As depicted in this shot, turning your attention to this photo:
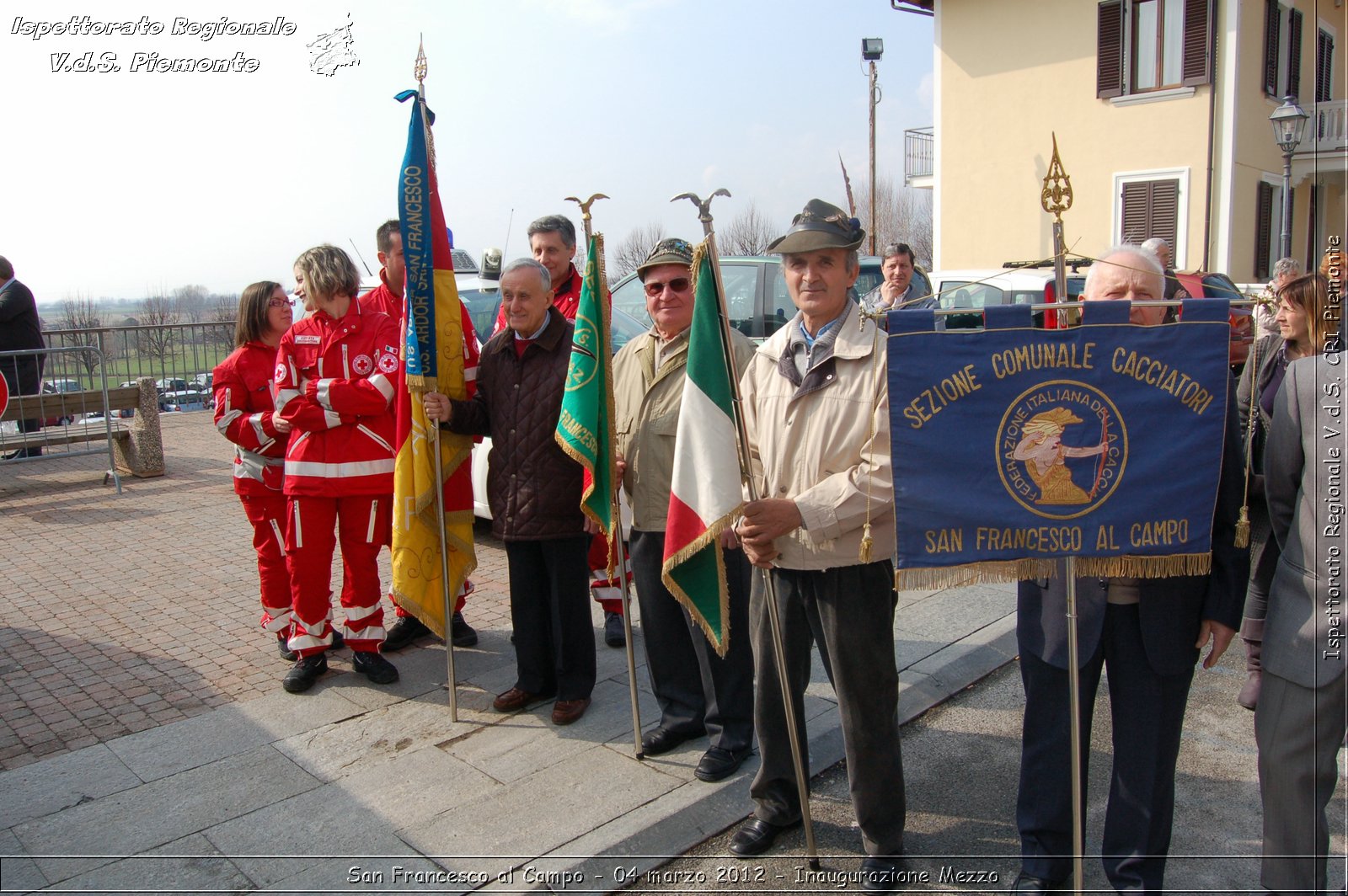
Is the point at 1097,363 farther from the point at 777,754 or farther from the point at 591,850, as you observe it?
the point at 591,850

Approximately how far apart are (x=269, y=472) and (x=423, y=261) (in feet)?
5.22

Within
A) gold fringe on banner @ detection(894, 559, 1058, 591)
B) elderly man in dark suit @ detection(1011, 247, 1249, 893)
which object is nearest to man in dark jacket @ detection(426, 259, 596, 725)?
gold fringe on banner @ detection(894, 559, 1058, 591)

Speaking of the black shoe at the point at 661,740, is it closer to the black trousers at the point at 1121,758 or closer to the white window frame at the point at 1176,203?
the black trousers at the point at 1121,758

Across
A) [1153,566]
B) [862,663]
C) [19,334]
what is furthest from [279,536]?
[19,334]

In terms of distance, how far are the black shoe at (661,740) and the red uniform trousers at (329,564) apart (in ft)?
5.67

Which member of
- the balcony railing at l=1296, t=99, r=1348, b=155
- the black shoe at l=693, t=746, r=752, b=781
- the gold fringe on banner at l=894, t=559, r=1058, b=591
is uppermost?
the balcony railing at l=1296, t=99, r=1348, b=155

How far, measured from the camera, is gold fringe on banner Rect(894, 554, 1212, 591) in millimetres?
2865

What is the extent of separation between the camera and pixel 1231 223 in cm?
2127

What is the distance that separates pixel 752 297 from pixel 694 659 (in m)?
3.99

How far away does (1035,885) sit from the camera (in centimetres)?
320

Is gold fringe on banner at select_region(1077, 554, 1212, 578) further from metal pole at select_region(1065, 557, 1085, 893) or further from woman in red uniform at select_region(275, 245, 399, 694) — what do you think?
woman in red uniform at select_region(275, 245, 399, 694)

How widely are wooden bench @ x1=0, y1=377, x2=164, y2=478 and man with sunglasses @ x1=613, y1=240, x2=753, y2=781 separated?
8530 millimetres

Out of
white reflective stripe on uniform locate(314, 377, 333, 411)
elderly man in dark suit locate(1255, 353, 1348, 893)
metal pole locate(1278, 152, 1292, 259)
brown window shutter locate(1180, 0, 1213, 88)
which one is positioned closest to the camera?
elderly man in dark suit locate(1255, 353, 1348, 893)

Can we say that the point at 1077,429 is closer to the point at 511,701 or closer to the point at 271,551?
the point at 511,701
